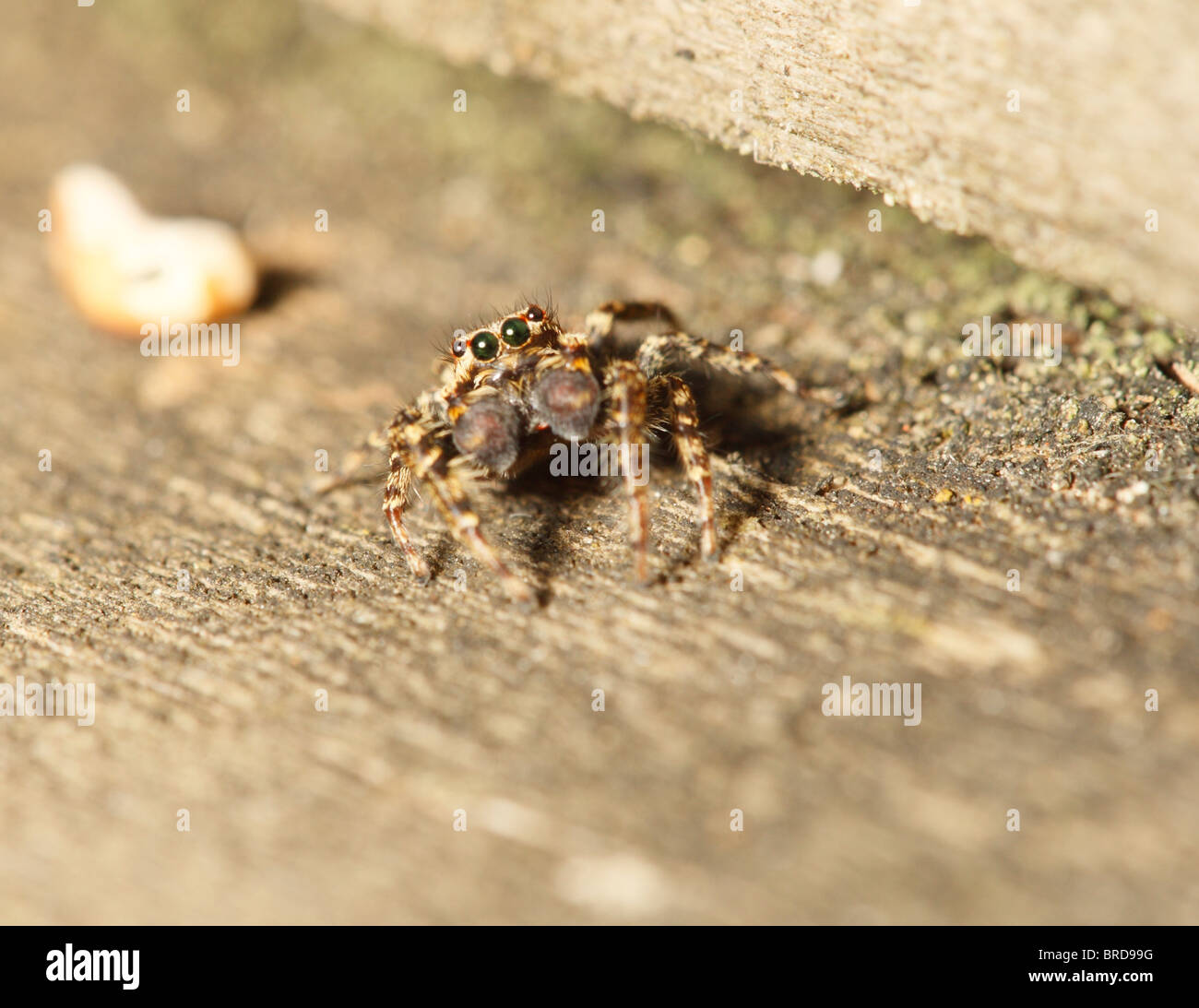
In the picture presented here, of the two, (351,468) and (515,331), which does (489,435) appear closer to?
(515,331)

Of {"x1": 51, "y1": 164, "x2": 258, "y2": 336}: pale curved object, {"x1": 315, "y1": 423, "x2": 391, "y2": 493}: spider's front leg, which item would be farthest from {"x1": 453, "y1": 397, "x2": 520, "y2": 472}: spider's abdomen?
{"x1": 51, "y1": 164, "x2": 258, "y2": 336}: pale curved object

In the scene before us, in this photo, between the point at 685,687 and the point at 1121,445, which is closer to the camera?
the point at 685,687

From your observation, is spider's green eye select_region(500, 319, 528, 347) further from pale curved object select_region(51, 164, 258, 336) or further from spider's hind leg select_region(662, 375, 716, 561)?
pale curved object select_region(51, 164, 258, 336)

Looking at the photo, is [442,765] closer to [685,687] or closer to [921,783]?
[685,687]
